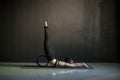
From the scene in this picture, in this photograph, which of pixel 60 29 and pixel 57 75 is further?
pixel 60 29

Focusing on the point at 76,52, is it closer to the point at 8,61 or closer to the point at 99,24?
the point at 99,24

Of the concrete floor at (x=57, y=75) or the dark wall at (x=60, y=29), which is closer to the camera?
the concrete floor at (x=57, y=75)

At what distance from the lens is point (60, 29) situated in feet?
30.6

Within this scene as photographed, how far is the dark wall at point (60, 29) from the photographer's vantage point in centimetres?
927

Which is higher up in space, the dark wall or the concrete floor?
the dark wall

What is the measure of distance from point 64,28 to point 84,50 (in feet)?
2.84

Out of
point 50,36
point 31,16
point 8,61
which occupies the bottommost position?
point 8,61

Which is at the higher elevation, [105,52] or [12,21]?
[12,21]

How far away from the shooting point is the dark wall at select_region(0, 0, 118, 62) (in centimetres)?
927

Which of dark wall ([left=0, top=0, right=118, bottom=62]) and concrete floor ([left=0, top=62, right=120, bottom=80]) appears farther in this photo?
dark wall ([left=0, top=0, right=118, bottom=62])

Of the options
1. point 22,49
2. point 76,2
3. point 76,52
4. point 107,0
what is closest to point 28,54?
point 22,49

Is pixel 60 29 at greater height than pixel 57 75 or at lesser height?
greater

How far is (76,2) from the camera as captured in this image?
9344 mm

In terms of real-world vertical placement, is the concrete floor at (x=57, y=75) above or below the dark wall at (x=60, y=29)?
below
